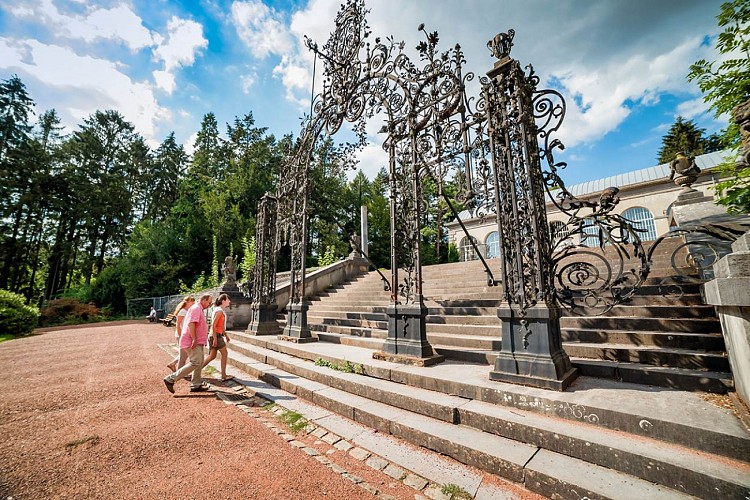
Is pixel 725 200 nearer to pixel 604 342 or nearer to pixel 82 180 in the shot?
pixel 604 342

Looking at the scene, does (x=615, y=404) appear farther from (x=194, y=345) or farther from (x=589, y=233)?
(x=194, y=345)

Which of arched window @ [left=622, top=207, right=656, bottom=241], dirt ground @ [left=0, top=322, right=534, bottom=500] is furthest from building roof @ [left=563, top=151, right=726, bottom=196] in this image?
dirt ground @ [left=0, top=322, right=534, bottom=500]

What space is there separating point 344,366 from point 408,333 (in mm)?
1169

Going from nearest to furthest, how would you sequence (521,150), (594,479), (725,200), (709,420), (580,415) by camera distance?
(594,479)
(709,420)
(580,415)
(521,150)
(725,200)

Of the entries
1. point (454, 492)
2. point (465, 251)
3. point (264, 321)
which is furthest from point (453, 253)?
point (454, 492)

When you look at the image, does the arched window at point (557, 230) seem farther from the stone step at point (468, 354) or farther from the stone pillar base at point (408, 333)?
the stone pillar base at point (408, 333)

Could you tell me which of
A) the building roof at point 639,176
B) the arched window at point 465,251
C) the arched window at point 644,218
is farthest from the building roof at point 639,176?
the arched window at point 465,251

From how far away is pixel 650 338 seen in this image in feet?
12.1

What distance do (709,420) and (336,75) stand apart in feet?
27.6

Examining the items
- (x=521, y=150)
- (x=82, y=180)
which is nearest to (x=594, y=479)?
(x=521, y=150)

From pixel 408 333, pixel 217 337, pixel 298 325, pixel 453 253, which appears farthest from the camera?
pixel 453 253

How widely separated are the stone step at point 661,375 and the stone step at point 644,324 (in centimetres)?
87

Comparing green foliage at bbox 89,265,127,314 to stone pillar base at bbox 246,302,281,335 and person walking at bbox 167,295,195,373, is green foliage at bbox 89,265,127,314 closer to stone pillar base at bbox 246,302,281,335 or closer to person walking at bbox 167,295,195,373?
stone pillar base at bbox 246,302,281,335

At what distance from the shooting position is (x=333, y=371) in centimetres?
479
